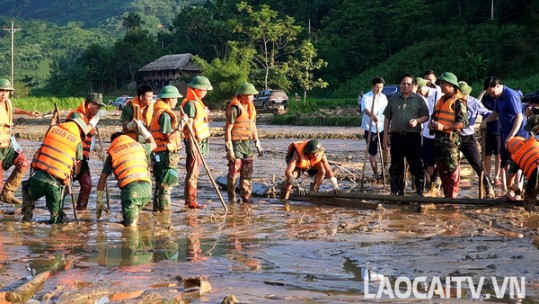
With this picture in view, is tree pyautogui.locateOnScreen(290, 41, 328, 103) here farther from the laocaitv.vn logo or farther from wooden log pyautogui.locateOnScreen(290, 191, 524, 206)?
the laocaitv.vn logo

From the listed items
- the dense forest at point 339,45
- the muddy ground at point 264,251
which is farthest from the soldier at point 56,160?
the dense forest at point 339,45

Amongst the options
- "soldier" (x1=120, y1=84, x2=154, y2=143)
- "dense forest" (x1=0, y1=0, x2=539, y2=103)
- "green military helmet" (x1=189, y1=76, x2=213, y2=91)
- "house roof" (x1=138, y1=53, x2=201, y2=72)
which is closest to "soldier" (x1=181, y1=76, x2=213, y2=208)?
"green military helmet" (x1=189, y1=76, x2=213, y2=91)

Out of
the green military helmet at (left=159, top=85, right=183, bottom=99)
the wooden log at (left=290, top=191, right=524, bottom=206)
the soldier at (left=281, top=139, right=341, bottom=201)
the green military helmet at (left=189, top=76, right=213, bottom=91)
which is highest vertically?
the green military helmet at (left=189, top=76, right=213, bottom=91)

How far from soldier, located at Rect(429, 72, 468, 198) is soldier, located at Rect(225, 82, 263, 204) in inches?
96.1

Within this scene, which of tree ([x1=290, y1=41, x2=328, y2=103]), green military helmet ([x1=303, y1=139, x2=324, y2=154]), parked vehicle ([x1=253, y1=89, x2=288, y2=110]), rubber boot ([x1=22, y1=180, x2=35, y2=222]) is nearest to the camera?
rubber boot ([x1=22, y1=180, x2=35, y2=222])

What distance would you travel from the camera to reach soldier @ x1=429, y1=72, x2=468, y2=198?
11555 millimetres

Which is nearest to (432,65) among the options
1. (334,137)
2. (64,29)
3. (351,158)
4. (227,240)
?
(334,137)

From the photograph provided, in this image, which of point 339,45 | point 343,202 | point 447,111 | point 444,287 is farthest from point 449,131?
point 339,45

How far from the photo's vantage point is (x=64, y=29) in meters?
181

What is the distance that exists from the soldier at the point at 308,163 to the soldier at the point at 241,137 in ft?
1.83

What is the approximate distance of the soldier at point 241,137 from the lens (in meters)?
12.1

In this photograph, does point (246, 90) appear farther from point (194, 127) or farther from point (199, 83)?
point (194, 127)

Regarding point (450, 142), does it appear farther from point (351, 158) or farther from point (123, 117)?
point (351, 158)

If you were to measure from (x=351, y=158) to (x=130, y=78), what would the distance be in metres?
82.6
